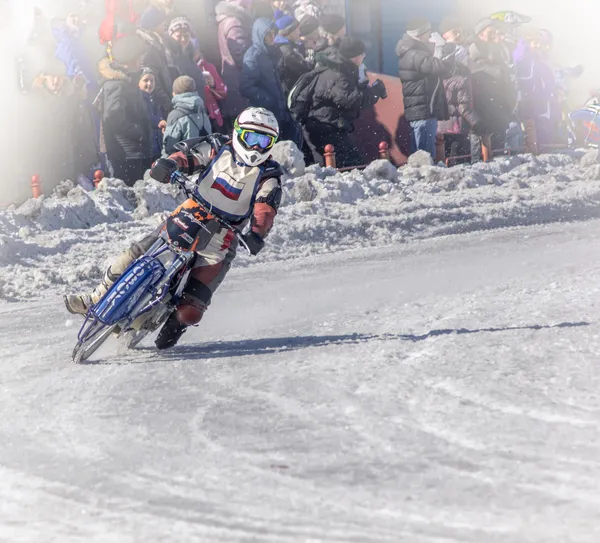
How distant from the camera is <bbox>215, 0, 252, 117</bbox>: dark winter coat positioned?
45.5 ft

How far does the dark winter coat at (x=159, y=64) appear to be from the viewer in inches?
505

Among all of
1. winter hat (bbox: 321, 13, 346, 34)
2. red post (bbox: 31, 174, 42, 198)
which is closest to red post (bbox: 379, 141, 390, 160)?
winter hat (bbox: 321, 13, 346, 34)

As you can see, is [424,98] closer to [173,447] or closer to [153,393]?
[153,393]

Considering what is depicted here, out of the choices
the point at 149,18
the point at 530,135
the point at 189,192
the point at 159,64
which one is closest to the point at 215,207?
the point at 189,192

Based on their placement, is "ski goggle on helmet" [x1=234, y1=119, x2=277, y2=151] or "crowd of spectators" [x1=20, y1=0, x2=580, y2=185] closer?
"ski goggle on helmet" [x1=234, y1=119, x2=277, y2=151]

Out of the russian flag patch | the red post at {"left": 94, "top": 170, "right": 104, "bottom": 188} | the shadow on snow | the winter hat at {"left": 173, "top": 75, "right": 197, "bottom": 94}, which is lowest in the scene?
the red post at {"left": 94, "top": 170, "right": 104, "bottom": 188}

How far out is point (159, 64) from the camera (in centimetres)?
1291

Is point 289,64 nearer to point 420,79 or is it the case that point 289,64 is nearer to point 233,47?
point 233,47

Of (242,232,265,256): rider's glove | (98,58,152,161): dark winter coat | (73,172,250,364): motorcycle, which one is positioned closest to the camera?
(242,232,265,256): rider's glove

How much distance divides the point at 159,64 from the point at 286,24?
6.89 ft

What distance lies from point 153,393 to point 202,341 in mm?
1859

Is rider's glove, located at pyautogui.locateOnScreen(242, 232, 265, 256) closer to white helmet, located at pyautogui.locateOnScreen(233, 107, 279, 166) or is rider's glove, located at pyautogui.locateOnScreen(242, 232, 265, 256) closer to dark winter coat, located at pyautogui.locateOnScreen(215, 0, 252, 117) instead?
white helmet, located at pyautogui.locateOnScreen(233, 107, 279, 166)

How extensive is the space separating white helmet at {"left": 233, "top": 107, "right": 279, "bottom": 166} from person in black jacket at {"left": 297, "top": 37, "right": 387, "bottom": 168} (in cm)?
681

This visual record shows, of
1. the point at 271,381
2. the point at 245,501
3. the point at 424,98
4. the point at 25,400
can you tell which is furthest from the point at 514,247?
the point at 245,501
